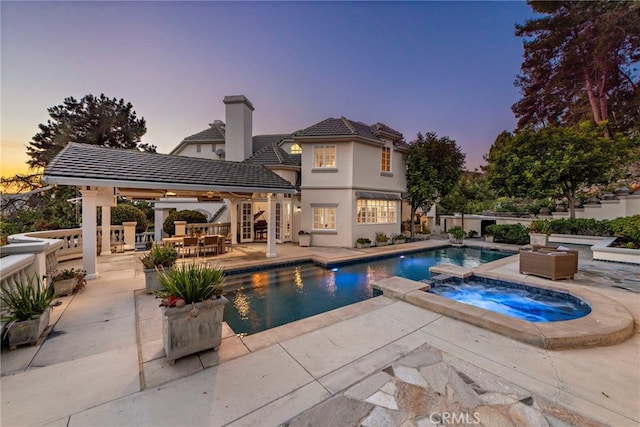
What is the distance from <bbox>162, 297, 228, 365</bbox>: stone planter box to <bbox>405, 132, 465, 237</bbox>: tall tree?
15.1m

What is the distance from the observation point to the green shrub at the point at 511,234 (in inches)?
570

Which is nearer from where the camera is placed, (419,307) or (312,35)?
(419,307)

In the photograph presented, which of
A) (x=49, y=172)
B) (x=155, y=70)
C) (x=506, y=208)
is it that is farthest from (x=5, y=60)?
(x=506, y=208)

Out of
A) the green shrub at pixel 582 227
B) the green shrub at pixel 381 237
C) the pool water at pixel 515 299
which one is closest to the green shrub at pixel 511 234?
the green shrub at pixel 582 227

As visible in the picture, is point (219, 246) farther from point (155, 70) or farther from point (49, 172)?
point (155, 70)

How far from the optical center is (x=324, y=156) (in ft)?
46.1

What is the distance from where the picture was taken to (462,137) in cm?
3183

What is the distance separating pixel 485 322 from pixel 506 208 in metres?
19.4

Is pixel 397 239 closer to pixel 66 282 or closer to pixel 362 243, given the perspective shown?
pixel 362 243

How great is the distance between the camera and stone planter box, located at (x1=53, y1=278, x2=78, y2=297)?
5688 mm

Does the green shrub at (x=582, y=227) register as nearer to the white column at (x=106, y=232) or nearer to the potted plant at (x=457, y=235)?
the potted plant at (x=457, y=235)

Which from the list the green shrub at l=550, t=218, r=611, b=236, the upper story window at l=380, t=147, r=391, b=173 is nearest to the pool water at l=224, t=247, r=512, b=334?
the green shrub at l=550, t=218, r=611, b=236

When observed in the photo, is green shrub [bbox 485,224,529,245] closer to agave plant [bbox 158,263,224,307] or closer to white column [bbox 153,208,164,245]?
agave plant [bbox 158,263,224,307]

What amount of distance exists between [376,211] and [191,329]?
42.5ft
